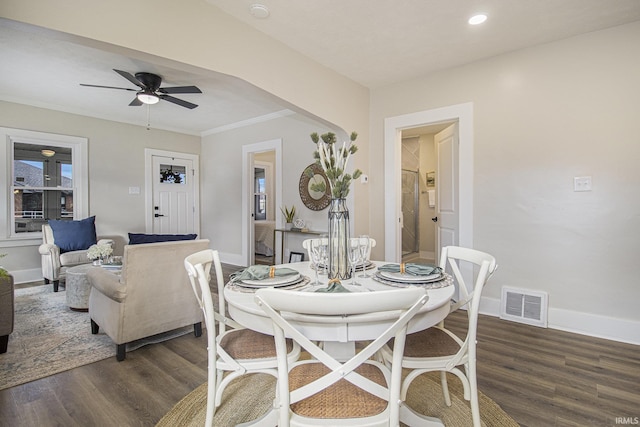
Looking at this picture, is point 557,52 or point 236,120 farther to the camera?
point 236,120

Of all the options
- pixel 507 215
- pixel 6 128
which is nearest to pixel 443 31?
pixel 507 215

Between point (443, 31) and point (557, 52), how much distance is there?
111 centimetres

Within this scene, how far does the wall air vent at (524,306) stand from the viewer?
9.52 feet

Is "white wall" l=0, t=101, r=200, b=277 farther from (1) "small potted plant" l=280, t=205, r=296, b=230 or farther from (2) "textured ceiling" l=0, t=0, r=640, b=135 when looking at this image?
(1) "small potted plant" l=280, t=205, r=296, b=230

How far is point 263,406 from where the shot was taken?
1776 millimetres

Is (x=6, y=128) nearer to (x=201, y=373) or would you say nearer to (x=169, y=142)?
(x=169, y=142)

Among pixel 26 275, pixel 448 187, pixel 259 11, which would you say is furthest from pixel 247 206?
pixel 259 11

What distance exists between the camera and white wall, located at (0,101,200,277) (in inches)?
179

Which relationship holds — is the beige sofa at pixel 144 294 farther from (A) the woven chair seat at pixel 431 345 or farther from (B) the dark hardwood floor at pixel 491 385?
(A) the woven chair seat at pixel 431 345

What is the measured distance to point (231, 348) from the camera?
1.49 m

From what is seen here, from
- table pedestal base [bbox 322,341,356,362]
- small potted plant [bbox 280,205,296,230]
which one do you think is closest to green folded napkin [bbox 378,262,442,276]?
table pedestal base [bbox 322,341,356,362]

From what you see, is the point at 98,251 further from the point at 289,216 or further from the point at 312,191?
the point at 312,191

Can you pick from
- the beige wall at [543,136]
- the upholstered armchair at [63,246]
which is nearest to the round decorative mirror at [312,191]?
the beige wall at [543,136]

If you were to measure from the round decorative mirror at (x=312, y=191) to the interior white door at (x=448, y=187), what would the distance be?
149cm
